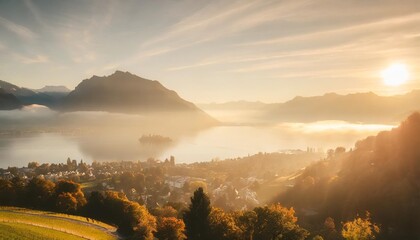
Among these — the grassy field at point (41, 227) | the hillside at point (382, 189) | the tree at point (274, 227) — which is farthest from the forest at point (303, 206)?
the grassy field at point (41, 227)

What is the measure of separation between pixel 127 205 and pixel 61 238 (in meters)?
32.0

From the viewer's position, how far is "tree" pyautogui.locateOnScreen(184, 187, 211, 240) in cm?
5297

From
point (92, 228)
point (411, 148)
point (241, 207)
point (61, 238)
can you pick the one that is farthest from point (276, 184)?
point (61, 238)

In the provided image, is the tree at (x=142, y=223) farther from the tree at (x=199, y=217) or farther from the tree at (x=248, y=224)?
the tree at (x=248, y=224)

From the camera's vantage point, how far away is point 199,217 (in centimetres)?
5350

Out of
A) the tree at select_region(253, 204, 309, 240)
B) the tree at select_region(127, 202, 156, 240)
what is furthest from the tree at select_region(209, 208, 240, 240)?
the tree at select_region(127, 202, 156, 240)

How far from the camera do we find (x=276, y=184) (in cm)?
15375

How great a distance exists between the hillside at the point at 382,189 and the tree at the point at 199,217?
158 feet

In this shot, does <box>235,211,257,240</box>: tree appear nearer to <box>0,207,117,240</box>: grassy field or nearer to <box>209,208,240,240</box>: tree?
<box>209,208,240,240</box>: tree

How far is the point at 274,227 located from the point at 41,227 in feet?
101

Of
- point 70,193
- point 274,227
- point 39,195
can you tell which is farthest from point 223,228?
point 39,195

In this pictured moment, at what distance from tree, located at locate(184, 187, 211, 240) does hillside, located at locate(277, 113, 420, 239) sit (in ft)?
158

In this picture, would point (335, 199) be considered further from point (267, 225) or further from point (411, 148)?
point (267, 225)

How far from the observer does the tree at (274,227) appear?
4684cm
